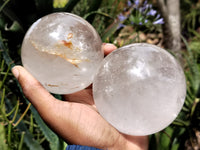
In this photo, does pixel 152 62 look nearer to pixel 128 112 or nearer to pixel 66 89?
pixel 128 112

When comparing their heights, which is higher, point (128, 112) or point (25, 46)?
point (25, 46)

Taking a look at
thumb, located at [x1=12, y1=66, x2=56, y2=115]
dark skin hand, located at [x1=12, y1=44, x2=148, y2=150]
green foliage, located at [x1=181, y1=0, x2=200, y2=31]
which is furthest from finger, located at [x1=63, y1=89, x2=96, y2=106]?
green foliage, located at [x1=181, y1=0, x2=200, y2=31]

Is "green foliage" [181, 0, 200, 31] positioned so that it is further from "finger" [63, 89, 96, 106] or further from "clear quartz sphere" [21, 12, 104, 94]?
"clear quartz sphere" [21, 12, 104, 94]

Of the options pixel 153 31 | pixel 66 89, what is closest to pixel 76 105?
pixel 66 89

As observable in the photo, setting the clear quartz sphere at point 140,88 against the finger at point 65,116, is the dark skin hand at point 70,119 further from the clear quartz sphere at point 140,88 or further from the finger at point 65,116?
the clear quartz sphere at point 140,88

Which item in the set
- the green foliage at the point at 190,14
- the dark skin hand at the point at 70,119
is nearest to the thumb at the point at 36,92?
the dark skin hand at the point at 70,119

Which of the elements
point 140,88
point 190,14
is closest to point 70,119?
point 140,88
